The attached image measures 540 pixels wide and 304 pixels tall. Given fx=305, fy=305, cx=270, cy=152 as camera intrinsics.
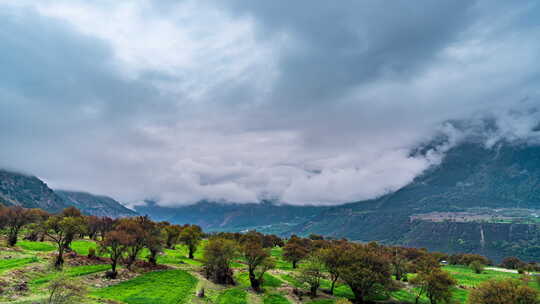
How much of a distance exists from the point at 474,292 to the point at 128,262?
3612 inches

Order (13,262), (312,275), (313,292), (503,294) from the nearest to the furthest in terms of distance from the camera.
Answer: (503,294) → (13,262) → (313,292) → (312,275)

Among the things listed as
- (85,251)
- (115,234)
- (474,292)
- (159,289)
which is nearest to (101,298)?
(159,289)

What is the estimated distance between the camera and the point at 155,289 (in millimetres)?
76312

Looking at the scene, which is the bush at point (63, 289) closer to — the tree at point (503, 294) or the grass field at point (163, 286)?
the grass field at point (163, 286)

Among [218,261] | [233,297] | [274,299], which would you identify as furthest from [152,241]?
[274,299]

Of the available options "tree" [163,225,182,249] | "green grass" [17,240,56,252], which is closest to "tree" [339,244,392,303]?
"tree" [163,225,182,249]

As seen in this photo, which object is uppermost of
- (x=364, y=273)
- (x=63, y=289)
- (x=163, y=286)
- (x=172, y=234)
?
(x=63, y=289)

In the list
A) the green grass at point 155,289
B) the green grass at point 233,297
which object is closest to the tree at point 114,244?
the green grass at point 155,289

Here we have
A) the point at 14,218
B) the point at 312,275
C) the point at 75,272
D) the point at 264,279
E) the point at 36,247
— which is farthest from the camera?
the point at 14,218

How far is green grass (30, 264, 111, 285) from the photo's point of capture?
6631cm

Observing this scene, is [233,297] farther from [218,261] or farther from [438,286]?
[438,286]

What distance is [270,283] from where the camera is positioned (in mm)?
103312

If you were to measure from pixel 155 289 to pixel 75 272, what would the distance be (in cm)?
2075

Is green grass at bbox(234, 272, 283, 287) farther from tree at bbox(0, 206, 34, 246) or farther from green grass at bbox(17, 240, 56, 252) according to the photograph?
tree at bbox(0, 206, 34, 246)
